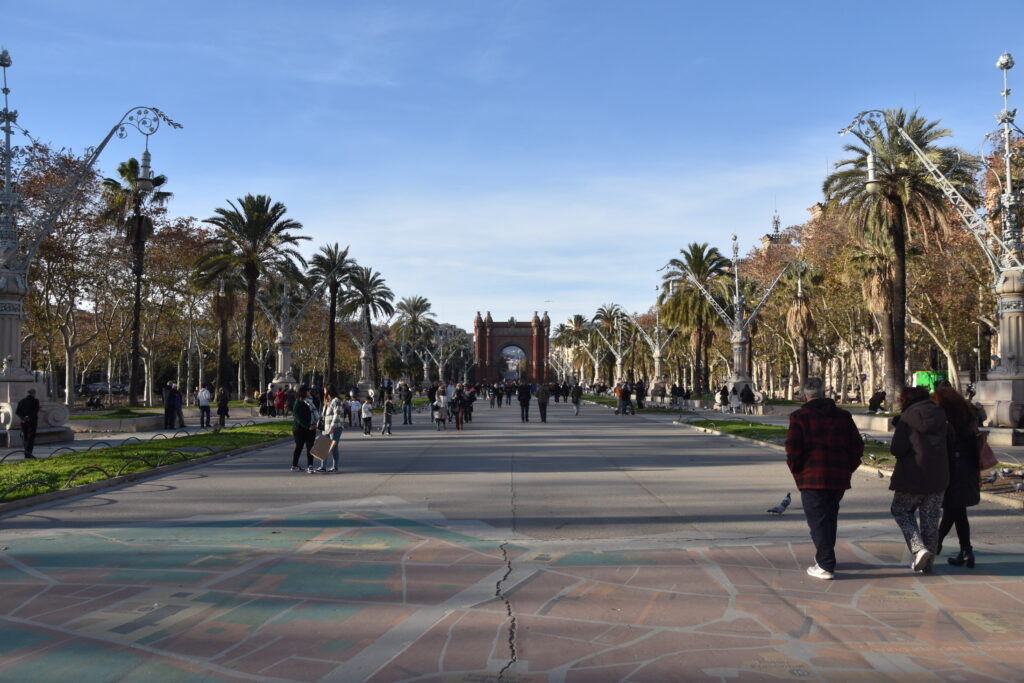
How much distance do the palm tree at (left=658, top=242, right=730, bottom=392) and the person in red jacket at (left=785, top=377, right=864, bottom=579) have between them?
161 feet

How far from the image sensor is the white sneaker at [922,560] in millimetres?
6945

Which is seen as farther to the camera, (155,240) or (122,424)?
(155,240)

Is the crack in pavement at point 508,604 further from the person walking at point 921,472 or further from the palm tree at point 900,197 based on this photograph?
the palm tree at point 900,197

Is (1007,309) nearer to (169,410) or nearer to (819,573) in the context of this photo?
(819,573)

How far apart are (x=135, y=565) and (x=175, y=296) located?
4492cm

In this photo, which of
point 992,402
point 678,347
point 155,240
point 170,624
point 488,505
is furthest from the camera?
point 678,347

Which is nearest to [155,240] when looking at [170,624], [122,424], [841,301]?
[122,424]

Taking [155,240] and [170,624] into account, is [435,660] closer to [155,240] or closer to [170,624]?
[170,624]

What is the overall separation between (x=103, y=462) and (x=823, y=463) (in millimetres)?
13114

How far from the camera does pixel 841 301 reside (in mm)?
48219

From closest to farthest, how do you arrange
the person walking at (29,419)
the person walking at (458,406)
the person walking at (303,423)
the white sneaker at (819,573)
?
the white sneaker at (819,573)
the person walking at (303,423)
the person walking at (29,419)
the person walking at (458,406)

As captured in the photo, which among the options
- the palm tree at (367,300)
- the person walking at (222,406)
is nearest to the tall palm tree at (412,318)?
the palm tree at (367,300)

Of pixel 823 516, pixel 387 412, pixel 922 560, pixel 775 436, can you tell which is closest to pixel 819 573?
pixel 823 516

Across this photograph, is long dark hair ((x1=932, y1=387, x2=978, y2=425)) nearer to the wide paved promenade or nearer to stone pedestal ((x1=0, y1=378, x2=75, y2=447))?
the wide paved promenade
